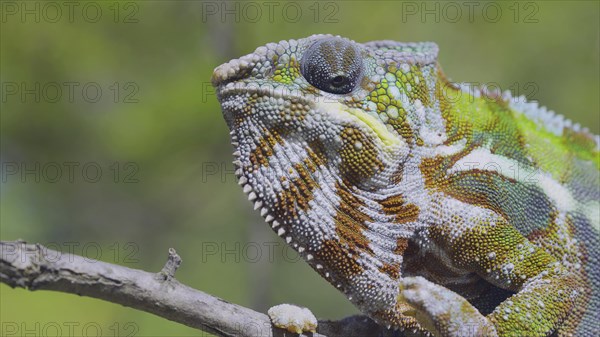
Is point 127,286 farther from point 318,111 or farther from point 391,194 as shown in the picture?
point 391,194

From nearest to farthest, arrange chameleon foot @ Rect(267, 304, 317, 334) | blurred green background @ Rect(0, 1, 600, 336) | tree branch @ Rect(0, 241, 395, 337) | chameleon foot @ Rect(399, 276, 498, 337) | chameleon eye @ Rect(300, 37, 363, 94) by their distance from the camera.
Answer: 1. tree branch @ Rect(0, 241, 395, 337)
2. chameleon foot @ Rect(399, 276, 498, 337)
3. chameleon foot @ Rect(267, 304, 317, 334)
4. chameleon eye @ Rect(300, 37, 363, 94)
5. blurred green background @ Rect(0, 1, 600, 336)

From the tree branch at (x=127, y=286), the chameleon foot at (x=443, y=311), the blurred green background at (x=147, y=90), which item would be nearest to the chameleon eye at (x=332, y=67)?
the chameleon foot at (x=443, y=311)

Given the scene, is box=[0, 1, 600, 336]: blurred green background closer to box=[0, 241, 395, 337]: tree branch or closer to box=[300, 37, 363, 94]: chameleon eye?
box=[300, 37, 363, 94]: chameleon eye

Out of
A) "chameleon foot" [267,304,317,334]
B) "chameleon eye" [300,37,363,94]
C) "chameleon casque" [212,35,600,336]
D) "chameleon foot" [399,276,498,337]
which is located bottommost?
"chameleon foot" [267,304,317,334]

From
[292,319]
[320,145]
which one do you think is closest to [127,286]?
[292,319]

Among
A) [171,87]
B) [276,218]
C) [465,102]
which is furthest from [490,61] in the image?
[276,218]

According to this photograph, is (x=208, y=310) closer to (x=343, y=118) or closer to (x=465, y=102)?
(x=343, y=118)

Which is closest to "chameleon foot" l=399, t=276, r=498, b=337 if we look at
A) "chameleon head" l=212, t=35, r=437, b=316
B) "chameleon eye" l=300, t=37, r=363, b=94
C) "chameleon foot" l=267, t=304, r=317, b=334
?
"chameleon head" l=212, t=35, r=437, b=316
